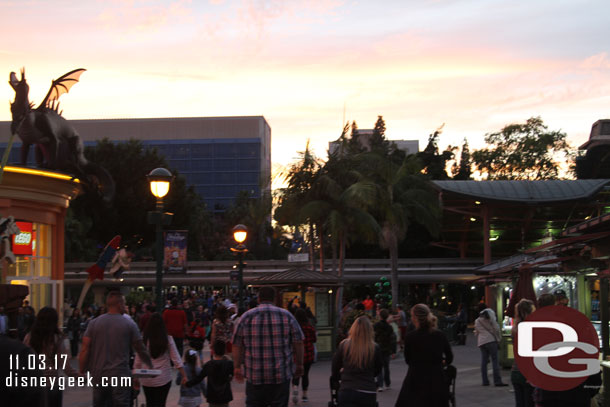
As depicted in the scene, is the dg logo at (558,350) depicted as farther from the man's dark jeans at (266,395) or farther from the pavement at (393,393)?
the pavement at (393,393)

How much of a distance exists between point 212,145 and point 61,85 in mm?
105955

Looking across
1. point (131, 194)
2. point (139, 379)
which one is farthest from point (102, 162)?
point (139, 379)

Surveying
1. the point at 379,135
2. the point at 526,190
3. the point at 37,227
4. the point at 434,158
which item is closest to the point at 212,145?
the point at 379,135

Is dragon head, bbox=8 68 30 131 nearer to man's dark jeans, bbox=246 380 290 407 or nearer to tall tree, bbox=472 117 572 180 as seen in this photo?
man's dark jeans, bbox=246 380 290 407

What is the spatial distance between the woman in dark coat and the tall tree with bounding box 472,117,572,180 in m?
64.8

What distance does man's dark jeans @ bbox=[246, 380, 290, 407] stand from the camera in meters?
8.24

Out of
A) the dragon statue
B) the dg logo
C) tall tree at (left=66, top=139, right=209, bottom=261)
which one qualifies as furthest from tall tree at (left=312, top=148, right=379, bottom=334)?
tall tree at (left=66, top=139, right=209, bottom=261)

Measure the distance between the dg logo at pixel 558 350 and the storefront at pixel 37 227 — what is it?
18.6 m

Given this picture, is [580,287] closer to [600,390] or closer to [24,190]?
[600,390]

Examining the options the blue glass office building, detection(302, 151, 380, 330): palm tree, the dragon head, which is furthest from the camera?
the blue glass office building

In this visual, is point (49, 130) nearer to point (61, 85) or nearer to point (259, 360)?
point (61, 85)

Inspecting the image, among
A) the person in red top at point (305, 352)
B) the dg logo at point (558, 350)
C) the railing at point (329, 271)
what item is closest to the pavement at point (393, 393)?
the person in red top at point (305, 352)

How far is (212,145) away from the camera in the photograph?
136125 millimetres

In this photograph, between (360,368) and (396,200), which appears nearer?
(360,368)
